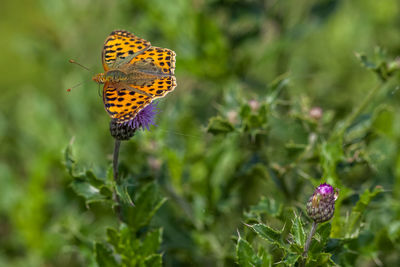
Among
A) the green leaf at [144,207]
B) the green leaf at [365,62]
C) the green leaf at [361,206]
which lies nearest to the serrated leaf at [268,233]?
the green leaf at [361,206]

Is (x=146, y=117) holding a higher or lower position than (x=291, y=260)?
higher

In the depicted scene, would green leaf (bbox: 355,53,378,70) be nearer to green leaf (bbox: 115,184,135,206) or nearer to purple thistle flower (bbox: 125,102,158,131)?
purple thistle flower (bbox: 125,102,158,131)

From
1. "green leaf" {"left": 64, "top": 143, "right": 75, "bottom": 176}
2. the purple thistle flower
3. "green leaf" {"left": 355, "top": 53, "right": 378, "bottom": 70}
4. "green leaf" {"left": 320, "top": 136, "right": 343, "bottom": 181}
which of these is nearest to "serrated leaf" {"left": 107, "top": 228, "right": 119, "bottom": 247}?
"green leaf" {"left": 64, "top": 143, "right": 75, "bottom": 176}

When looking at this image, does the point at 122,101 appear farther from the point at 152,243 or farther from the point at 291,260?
the point at 291,260

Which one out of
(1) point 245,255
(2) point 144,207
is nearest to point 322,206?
(1) point 245,255

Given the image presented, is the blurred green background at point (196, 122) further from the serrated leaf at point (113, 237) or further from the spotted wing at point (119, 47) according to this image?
the spotted wing at point (119, 47)
